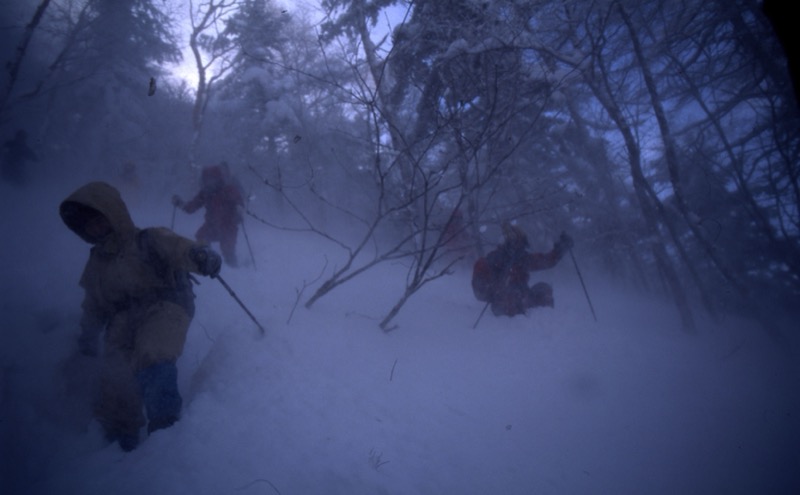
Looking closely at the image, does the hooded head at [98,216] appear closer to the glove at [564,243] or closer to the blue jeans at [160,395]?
the blue jeans at [160,395]

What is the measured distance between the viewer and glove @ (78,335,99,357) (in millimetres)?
2834

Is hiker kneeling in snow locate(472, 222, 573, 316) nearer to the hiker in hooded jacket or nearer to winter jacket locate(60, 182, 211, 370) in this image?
winter jacket locate(60, 182, 211, 370)

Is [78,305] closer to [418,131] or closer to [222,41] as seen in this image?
[418,131]

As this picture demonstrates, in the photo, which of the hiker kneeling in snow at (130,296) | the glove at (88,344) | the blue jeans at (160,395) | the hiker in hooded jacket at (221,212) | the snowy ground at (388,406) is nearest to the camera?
the snowy ground at (388,406)

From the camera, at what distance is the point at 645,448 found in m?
3.04

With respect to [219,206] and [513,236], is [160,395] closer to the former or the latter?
[219,206]

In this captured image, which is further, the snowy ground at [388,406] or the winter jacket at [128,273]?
the winter jacket at [128,273]

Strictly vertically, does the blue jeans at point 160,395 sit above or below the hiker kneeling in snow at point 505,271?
below

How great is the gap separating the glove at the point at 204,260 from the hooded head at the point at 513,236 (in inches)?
→ 148

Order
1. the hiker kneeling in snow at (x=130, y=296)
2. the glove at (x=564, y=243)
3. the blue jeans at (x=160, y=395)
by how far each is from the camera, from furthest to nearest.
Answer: the glove at (x=564, y=243) → the hiker kneeling in snow at (x=130, y=296) → the blue jeans at (x=160, y=395)

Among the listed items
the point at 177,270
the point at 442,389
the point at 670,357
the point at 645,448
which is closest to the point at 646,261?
the point at 670,357

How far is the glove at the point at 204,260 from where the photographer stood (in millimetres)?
2473

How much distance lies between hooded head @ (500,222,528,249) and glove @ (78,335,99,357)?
4829 millimetres

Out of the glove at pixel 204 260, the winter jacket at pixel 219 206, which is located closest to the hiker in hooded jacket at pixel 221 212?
the winter jacket at pixel 219 206
